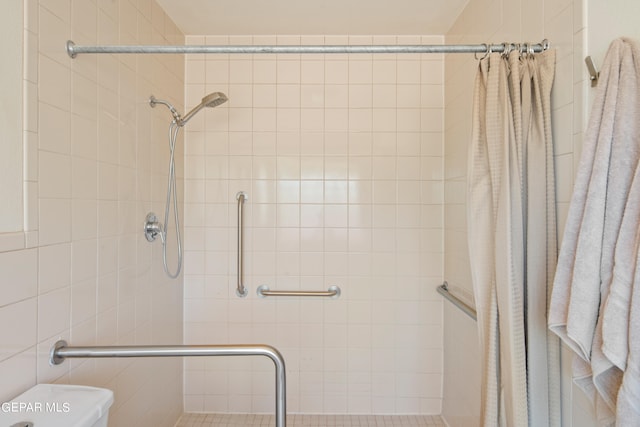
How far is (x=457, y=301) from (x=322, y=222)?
33.4 inches

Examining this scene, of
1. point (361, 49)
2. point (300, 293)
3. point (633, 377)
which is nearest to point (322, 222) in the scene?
point (300, 293)

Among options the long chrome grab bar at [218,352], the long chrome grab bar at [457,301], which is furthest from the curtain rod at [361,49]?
the long chrome grab bar at [457,301]

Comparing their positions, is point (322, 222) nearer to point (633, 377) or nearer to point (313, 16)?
point (313, 16)

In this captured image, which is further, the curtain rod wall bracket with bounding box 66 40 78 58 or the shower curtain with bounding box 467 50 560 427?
the curtain rod wall bracket with bounding box 66 40 78 58

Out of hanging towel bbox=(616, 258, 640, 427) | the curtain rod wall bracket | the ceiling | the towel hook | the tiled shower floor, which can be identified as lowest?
the tiled shower floor

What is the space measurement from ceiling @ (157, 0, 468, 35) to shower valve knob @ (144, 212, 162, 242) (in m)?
1.12

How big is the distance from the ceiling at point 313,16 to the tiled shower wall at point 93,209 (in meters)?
0.18

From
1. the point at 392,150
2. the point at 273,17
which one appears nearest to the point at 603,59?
the point at 392,150

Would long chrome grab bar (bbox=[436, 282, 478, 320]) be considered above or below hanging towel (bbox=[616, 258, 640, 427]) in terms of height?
below

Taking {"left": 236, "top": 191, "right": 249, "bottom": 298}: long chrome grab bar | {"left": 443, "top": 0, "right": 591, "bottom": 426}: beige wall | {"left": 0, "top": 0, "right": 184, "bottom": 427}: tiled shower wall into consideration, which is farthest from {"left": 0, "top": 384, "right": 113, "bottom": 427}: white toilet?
{"left": 443, "top": 0, "right": 591, "bottom": 426}: beige wall

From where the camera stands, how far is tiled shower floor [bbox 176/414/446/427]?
6.20 ft

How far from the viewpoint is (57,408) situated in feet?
2.68

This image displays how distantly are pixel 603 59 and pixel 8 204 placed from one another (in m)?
1.63

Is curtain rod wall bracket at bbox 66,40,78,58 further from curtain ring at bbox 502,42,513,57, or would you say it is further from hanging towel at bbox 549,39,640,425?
hanging towel at bbox 549,39,640,425
